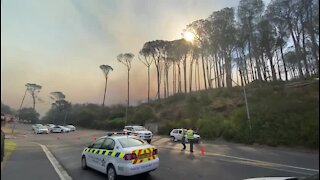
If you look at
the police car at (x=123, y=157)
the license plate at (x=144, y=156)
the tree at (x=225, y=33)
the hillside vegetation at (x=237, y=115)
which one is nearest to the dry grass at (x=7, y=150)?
the hillside vegetation at (x=237, y=115)

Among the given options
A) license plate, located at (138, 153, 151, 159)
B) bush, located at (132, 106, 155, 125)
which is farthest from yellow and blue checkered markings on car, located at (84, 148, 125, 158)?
bush, located at (132, 106, 155, 125)

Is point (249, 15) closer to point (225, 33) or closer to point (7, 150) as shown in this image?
point (225, 33)

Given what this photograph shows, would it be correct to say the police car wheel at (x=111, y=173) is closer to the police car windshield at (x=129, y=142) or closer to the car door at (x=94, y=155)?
the police car windshield at (x=129, y=142)

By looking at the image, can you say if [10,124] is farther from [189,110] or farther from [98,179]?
[189,110]

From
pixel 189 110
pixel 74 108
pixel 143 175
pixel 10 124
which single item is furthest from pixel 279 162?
pixel 189 110

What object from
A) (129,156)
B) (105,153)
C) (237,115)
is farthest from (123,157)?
(237,115)

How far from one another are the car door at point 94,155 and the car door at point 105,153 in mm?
271

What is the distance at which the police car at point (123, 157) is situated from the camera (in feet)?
27.1

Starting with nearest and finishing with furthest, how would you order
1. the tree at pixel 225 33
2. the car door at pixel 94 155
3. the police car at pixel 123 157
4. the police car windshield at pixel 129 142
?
the police car at pixel 123 157 < the police car windshield at pixel 129 142 < the car door at pixel 94 155 < the tree at pixel 225 33

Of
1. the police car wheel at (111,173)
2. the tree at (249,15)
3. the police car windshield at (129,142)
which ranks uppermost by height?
the tree at (249,15)

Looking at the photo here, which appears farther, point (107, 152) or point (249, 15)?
point (249, 15)

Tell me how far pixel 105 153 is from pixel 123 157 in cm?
122

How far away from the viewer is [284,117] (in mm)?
3832

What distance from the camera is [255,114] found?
22.0ft
